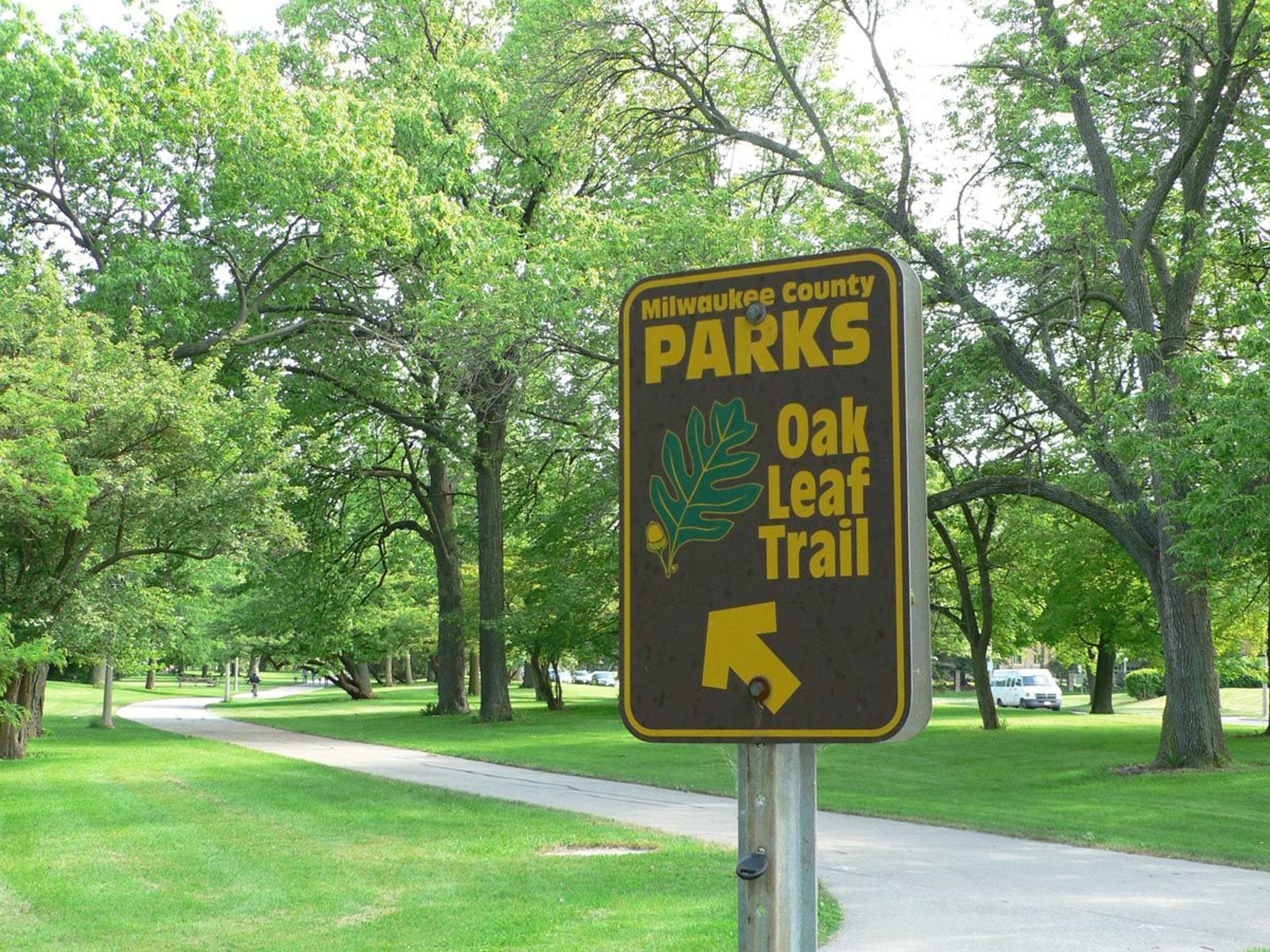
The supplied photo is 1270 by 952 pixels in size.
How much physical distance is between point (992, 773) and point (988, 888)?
12.5 m

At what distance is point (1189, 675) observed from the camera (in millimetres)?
20953

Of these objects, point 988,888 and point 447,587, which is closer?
point 988,888

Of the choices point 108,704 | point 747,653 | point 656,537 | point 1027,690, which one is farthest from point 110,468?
point 1027,690

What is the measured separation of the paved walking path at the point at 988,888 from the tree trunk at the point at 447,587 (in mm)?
21749

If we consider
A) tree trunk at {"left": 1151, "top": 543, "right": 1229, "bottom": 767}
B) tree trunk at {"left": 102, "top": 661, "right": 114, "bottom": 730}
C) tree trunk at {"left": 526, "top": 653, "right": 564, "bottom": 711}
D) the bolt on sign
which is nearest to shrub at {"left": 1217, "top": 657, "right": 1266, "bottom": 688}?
tree trunk at {"left": 1151, "top": 543, "right": 1229, "bottom": 767}

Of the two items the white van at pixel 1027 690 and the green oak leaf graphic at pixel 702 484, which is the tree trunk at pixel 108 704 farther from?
the green oak leaf graphic at pixel 702 484

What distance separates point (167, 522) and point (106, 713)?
17357 millimetres

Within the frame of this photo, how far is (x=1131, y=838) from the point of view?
1398 cm

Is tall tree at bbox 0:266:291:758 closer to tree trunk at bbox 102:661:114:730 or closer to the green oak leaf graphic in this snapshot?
tree trunk at bbox 102:661:114:730

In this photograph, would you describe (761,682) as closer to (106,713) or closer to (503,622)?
(503,622)

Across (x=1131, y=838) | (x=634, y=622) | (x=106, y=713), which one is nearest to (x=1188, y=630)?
(x=1131, y=838)

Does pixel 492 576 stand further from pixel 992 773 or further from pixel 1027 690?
pixel 1027 690

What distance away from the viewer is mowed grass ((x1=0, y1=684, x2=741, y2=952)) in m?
8.88

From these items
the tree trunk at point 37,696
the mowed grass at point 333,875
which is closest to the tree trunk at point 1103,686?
the tree trunk at point 37,696
